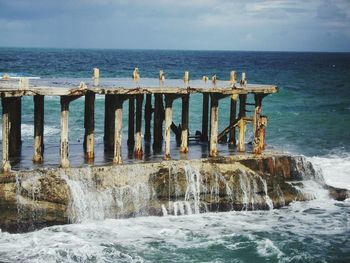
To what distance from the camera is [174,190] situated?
69.7 feet

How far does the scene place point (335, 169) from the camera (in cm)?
2877

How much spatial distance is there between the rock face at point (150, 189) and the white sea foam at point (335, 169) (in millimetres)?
2301

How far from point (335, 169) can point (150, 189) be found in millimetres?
11390

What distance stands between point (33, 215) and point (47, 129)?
17.6 m

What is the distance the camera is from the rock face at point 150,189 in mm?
18953

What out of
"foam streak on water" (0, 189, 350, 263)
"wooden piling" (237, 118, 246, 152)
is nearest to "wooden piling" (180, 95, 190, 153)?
"wooden piling" (237, 118, 246, 152)

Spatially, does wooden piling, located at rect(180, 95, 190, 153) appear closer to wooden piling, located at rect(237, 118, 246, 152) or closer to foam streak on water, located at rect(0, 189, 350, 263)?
wooden piling, located at rect(237, 118, 246, 152)

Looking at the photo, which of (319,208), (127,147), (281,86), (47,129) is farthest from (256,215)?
(281,86)

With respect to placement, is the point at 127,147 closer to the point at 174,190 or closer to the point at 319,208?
the point at 174,190

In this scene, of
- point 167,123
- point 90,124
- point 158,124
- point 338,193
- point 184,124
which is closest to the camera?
point 90,124

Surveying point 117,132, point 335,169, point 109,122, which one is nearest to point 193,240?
point 117,132

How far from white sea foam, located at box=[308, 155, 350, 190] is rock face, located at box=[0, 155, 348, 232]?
2.30 metres

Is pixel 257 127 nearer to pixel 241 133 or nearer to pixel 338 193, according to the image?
pixel 241 133

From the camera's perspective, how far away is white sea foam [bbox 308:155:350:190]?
26.3m
